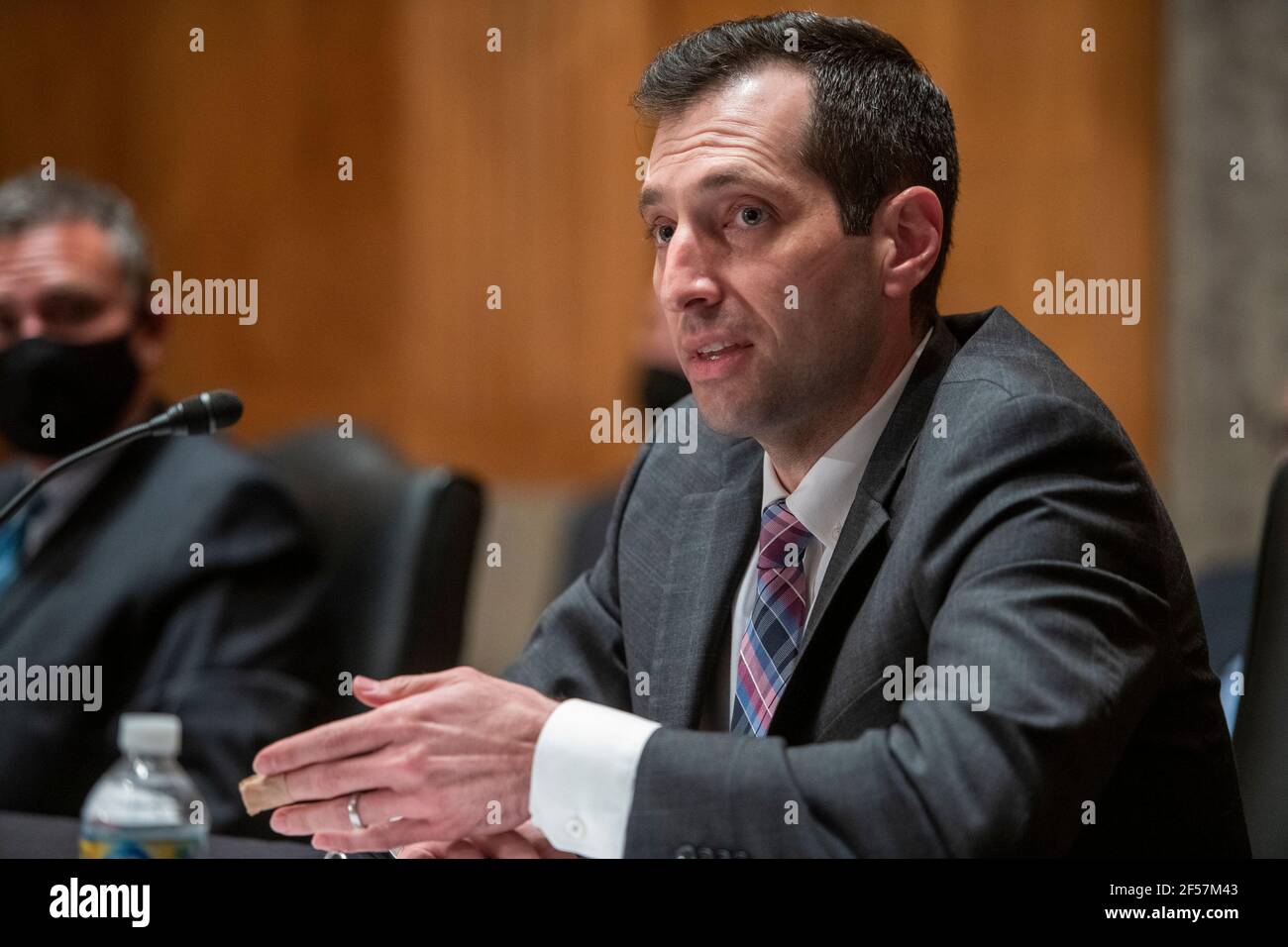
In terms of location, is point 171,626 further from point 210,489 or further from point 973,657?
point 973,657

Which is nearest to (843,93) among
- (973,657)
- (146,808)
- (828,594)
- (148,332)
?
(828,594)

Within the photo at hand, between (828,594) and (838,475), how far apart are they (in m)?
0.21

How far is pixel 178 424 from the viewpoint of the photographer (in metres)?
1.66

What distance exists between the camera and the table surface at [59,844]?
1.61 metres

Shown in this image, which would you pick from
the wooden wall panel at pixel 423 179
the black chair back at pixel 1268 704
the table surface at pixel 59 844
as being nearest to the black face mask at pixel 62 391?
the table surface at pixel 59 844

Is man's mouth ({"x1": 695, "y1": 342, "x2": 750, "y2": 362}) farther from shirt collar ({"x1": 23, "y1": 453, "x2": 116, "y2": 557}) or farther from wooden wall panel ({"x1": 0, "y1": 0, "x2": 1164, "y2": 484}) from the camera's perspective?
wooden wall panel ({"x1": 0, "y1": 0, "x2": 1164, "y2": 484})

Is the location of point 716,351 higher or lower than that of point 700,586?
higher

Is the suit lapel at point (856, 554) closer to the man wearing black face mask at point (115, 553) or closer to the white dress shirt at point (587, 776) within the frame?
the white dress shirt at point (587, 776)

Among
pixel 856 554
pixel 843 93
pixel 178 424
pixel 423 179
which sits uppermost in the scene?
pixel 423 179

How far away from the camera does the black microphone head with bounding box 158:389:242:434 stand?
166 centimetres

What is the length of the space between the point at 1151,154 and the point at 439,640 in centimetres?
314

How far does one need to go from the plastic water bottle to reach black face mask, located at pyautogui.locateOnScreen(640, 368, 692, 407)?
7.65 feet
